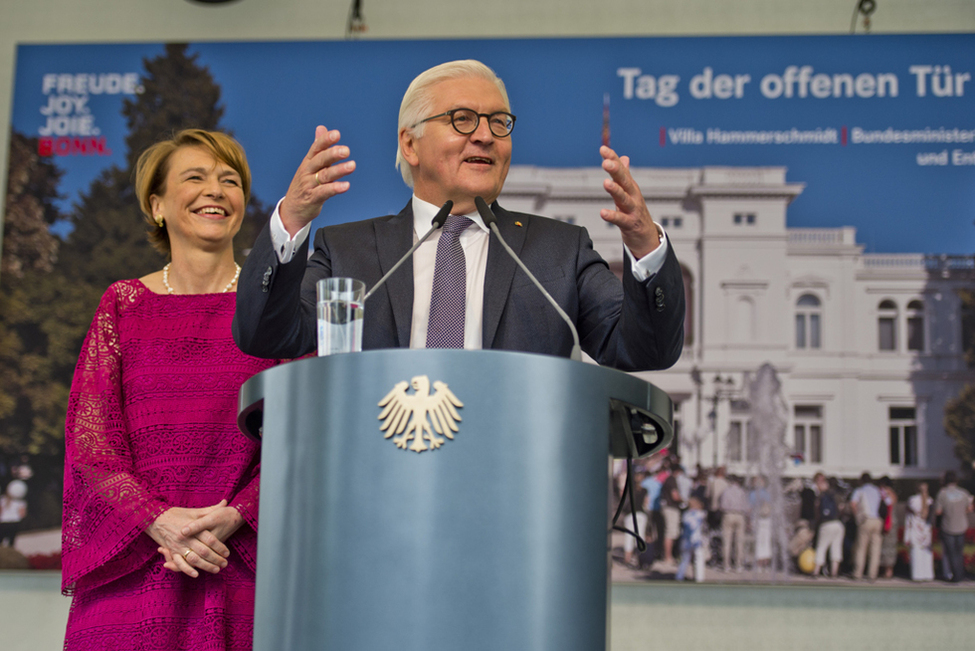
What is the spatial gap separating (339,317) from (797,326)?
2810 mm

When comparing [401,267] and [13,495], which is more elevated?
[401,267]

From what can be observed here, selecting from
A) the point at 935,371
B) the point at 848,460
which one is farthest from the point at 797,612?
the point at 935,371

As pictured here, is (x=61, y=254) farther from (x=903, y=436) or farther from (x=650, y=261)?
(x=903, y=436)

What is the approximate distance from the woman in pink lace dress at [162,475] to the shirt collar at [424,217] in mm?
484

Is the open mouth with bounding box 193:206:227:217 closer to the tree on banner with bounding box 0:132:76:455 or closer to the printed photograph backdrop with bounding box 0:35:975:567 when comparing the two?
the printed photograph backdrop with bounding box 0:35:975:567

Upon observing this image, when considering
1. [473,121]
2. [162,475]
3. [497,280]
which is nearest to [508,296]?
[497,280]

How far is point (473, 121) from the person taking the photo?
1982 mm

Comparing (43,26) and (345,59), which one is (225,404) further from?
(43,26)

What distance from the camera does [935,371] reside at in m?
3.69

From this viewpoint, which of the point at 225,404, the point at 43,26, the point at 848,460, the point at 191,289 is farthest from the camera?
the point at 43,26

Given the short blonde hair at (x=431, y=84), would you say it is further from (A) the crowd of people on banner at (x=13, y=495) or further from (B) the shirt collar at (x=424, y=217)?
(A) the crowd of people on banner at (x=13, y=495)

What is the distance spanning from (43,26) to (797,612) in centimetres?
411

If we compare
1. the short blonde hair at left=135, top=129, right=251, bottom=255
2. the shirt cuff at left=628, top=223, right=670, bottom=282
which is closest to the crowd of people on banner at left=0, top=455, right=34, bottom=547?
the short blonde hair at left=135, top=129, right=251, bottom=255

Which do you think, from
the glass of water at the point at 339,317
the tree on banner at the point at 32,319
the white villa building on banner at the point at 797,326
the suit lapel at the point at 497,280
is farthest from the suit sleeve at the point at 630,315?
the tree on banner at the point at 32,319
